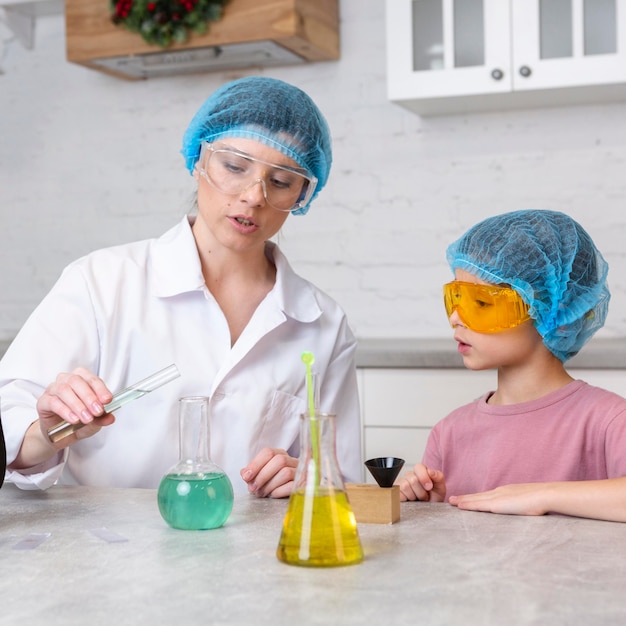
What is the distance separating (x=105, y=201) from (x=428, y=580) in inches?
123

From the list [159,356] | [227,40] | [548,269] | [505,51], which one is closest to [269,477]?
[159,356]

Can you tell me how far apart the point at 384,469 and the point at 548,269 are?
2.08 feet

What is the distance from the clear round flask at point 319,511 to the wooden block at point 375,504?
8.2 inches

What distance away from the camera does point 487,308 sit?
5.69 ft

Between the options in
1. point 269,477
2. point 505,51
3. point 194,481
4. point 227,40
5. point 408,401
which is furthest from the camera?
point 227,40

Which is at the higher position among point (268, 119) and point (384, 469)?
point (268, 119)

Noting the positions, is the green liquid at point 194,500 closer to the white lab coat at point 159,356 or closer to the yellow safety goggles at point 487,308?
the white lab coat at point 159,356

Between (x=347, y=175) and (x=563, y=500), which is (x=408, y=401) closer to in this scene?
(x=347, y=175)

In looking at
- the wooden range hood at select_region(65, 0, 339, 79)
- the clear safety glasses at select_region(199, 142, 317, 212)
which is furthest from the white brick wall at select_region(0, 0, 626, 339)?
the clear safety glasses at select_region(199, 142, 317, 212)

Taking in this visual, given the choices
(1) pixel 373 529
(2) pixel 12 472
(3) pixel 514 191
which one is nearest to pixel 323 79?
(3) pixel 514 191

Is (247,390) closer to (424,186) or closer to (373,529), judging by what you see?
(373,529)

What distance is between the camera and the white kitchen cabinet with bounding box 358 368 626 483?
9.10 ft

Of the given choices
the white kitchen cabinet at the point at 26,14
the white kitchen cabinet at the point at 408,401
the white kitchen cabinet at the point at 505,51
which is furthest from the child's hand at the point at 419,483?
the white kitchen cabinet at the point at 26,14

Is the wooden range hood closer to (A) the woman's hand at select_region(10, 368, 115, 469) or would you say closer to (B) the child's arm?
(A) the woman's hand at select_region(10, 368, 115, 469)
